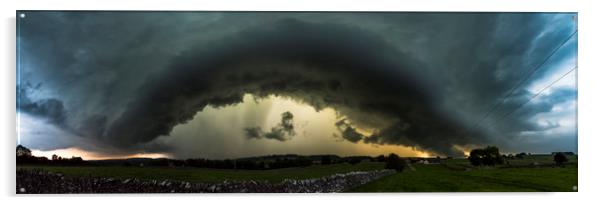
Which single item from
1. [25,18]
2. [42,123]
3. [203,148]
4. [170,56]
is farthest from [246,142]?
[25,18]

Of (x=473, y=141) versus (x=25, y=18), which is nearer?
(x=25, y=18)

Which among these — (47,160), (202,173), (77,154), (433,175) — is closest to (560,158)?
(433,175)

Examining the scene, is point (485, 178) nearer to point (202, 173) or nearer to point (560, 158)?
point (560, 158)

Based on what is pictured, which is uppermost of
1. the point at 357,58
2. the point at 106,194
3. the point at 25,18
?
the point at 25,18

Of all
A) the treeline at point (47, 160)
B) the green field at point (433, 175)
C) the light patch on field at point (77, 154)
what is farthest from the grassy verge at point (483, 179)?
the treeline at point (47, 160)

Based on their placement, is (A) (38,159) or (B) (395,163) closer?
(A) (38,159)
